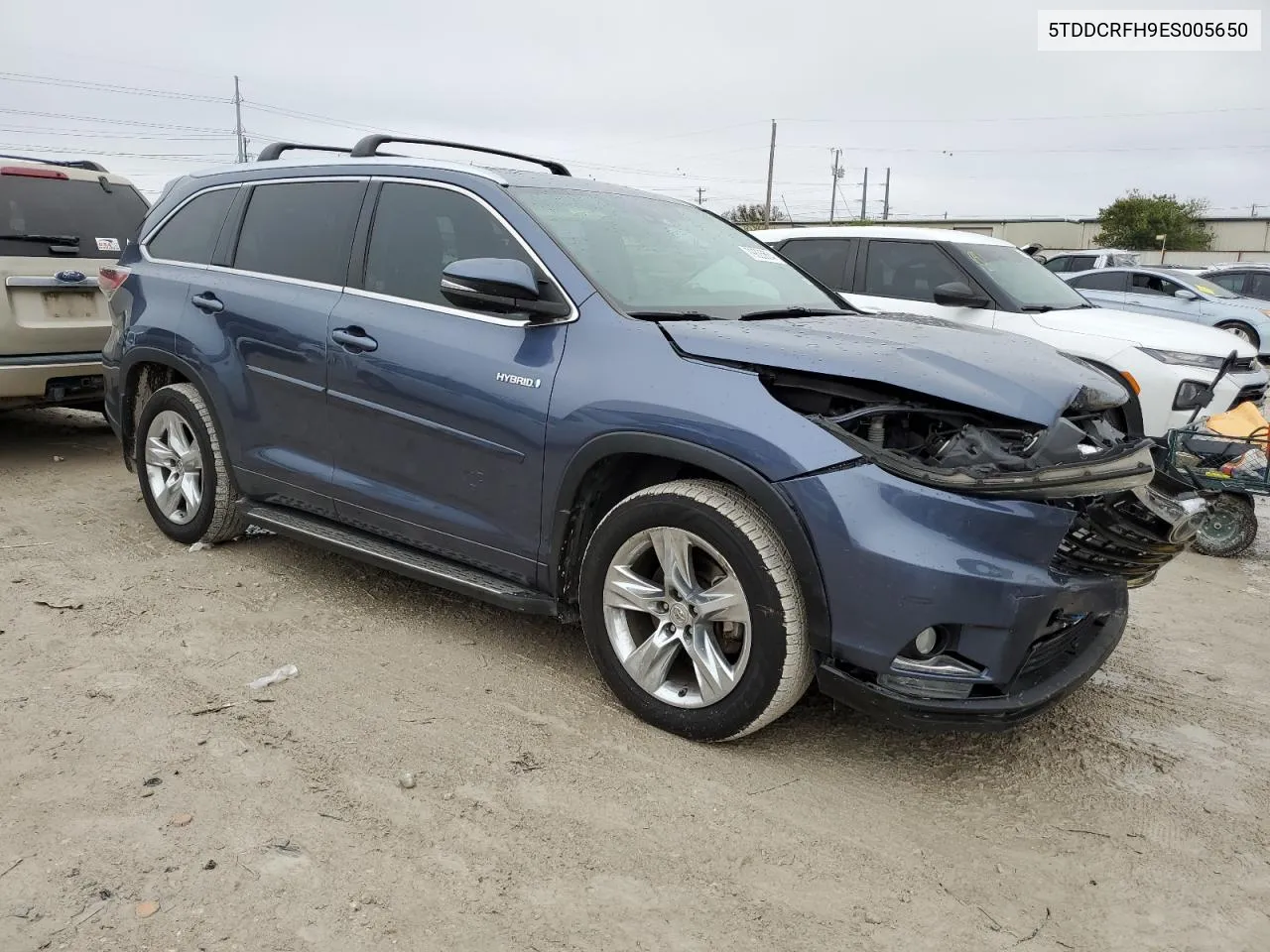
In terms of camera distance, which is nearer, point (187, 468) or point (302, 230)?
point (302, 230)

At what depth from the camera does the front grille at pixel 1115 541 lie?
288cm

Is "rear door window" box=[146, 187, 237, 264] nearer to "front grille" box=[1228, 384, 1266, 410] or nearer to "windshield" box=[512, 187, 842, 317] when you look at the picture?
"windshield" box=[512, 187, 842, 317]

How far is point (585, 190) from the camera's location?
4.17 metres

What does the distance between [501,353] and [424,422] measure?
0.43 metres

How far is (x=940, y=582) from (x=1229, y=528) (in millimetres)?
4226

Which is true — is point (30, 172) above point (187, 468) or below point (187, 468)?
above

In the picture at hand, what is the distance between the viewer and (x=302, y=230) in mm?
4418

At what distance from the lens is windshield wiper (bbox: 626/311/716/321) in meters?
3.39

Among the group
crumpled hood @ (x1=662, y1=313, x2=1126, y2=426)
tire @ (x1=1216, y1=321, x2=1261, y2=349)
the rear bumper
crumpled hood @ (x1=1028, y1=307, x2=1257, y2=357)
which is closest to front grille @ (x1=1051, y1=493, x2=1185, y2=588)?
crumpled hood @ (x1=662, y1=313, x2=1126, y2=426)

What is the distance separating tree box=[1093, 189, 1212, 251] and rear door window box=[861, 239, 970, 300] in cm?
4834

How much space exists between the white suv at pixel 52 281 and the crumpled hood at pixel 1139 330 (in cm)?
675

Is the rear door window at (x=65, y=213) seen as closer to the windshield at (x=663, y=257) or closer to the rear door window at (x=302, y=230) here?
the rear door window at (x=302, y=230)

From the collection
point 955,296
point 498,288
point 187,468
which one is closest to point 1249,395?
point 955,296

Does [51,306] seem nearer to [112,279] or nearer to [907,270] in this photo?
[112,279]
